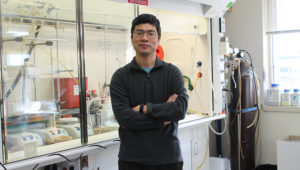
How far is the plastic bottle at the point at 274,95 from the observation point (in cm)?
358

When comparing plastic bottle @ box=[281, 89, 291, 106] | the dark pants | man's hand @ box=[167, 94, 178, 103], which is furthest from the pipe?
plastic bottle @ box=[281, 89, 291, 106]

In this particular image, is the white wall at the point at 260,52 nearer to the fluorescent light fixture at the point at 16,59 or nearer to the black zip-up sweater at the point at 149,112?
the black zip-up sweater at the point at 149,112

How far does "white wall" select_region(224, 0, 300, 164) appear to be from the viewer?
11.8 ft

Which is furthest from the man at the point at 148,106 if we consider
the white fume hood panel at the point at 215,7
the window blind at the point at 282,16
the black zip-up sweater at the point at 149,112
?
the window blind at the point at 282,16

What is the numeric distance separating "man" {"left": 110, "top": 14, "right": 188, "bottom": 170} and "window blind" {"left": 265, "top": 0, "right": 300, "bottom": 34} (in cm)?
251

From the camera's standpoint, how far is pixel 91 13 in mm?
2373

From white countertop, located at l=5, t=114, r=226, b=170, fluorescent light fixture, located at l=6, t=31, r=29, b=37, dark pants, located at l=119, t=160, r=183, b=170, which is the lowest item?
dark pants, located at l=119, t=160, r=183, b=170

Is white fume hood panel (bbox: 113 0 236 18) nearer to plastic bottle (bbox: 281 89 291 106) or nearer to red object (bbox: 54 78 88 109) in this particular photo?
red object (bbox: 54 78 88 109)

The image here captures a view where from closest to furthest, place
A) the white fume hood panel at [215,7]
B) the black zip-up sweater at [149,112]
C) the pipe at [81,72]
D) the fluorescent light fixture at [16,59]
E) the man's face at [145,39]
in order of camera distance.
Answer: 1. the black zip-up sweater at [149,112]
2. the man's face at [145,39]
3. the fluorescent light fixture at [16,59]
4. the pipe at [81,72]
5. the white fume hood panel at [215,7]

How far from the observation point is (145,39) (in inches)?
66.3

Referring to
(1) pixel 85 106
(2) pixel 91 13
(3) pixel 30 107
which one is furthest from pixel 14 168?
(2) pixel 91 13

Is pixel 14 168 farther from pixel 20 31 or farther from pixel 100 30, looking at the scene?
pixel 100 30

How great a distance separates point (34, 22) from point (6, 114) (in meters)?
0.69

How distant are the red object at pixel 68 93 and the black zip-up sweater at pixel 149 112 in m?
0.57
